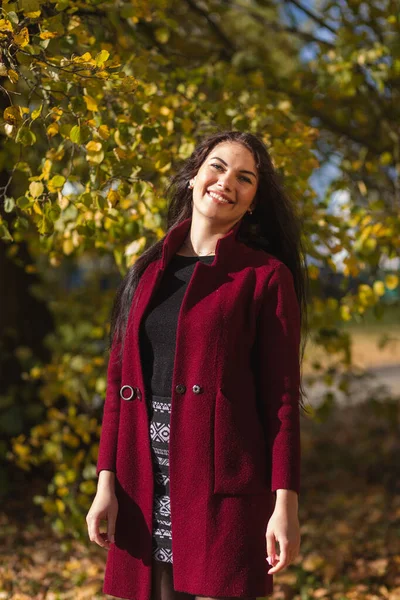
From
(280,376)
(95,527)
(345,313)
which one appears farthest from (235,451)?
(345,313)

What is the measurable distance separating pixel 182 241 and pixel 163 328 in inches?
11.9

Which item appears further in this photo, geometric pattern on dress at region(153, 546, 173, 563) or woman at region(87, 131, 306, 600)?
geometric pattern on dress at region(153, 546, 173, 563)

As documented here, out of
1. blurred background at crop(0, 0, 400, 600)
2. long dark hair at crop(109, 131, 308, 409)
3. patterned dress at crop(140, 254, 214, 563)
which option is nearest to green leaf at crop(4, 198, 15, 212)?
blurred background at crop(0, 0, 400, 600)

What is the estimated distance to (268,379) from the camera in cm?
212

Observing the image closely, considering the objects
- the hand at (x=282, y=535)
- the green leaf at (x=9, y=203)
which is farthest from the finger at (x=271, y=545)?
the green leaf at (x=9, y=203)

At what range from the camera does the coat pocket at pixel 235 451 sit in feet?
6.83

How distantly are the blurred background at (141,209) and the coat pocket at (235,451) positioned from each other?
0.83 m

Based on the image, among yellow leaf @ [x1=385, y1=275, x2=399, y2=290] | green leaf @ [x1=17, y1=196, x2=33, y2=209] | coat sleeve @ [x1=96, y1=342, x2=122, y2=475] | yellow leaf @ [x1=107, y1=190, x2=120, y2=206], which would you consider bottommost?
yellow leaf @ [x1=385, y1=275, x2=399, y2=290]

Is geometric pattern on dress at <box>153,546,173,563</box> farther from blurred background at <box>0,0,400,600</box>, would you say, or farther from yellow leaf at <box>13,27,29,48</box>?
yellow leaf at <box>13,27,29,48</box>

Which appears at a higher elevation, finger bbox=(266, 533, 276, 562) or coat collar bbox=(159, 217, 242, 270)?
coat collar bbox=(159, 217, 242, 270)

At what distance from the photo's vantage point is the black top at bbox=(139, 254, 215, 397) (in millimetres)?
2205

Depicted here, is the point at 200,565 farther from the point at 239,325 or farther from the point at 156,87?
the point at 156,87

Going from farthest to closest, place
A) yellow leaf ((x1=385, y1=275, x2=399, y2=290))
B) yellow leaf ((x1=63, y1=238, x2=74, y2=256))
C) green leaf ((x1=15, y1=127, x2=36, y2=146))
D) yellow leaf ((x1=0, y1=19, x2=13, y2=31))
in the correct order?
1. yellow leaf ((x1=385, y1=275, x2=399, y2=290))
2. yellow leaf ((x1=63, y1=238, x2=74, y2=256))
3. green leaf ((x1=15, y1=127, x2=36, y2=146))
4. yellow leaf ((x1=0, y1=19, x2=13, y2=31))

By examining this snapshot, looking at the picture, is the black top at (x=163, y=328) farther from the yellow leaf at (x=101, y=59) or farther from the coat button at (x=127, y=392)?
the yellow leaf at (x=101, y=59)
